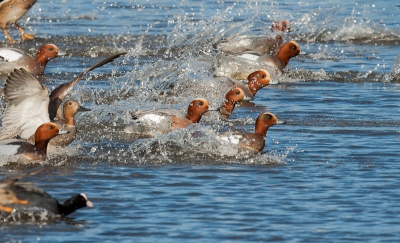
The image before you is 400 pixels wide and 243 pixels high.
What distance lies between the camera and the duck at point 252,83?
12914 millimetres

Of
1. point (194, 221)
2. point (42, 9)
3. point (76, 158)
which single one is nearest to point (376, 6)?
point (42, 9)

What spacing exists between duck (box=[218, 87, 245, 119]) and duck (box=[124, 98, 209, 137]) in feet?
2.78

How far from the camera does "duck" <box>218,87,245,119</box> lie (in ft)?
38.3

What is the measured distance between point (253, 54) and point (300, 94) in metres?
2.25

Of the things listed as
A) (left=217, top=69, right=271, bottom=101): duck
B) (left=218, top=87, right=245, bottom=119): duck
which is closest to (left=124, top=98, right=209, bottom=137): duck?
(left=218, top=87, right=245, bottom=119): duck

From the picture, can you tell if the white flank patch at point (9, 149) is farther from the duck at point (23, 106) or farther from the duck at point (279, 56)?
the duck at point (279, 56)

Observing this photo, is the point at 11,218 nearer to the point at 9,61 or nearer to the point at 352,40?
the point at 9,61

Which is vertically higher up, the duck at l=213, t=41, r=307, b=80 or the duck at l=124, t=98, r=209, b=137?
the duck at l=213, t=41, r=307, b=80

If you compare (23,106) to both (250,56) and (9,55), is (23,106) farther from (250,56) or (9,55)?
(250,56)

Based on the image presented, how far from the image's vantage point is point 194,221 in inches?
289

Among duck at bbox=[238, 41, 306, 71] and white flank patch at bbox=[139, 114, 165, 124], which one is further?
duck at bbox=[238, 41, 306, 71]

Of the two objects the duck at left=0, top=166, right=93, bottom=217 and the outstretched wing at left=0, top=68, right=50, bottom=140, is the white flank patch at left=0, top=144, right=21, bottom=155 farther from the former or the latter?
the duck at left=0, top=166, right=93, bottom=217

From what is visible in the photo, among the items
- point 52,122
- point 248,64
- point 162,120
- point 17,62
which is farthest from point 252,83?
point 52,122

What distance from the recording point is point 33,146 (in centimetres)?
923
